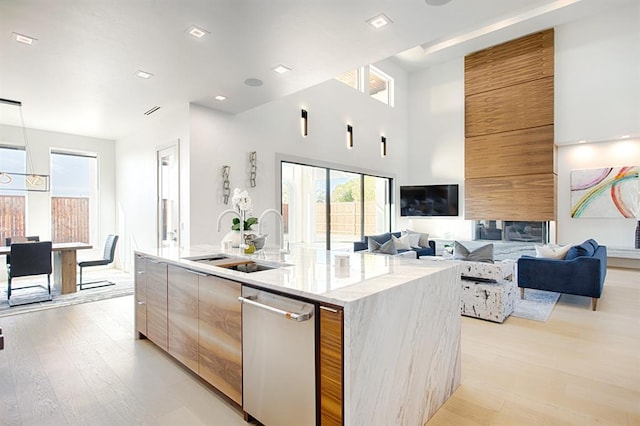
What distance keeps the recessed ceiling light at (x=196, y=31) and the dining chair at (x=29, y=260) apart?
3.81 m

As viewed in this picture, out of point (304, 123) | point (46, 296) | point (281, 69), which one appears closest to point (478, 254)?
point (281, 69)

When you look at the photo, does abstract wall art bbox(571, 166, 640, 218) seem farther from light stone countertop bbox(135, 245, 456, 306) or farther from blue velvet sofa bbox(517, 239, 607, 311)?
light stone countertop bbox(135, 245, 456, 306)

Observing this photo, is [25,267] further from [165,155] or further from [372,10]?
[372,10]

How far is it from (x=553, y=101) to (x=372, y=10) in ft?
21.9

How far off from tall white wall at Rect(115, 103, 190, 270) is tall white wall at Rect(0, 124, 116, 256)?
0.72 feet

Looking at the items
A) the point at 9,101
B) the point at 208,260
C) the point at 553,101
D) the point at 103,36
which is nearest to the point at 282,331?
the point at 208,260

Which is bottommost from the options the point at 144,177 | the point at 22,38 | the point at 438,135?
the point at 144,177

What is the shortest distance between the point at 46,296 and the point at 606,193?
10.5 m

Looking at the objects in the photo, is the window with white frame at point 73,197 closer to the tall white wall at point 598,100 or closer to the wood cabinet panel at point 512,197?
the wood cabinet panel at point 512,197

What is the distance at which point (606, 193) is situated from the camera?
6.99m

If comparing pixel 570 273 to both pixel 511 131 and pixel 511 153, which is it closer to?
pixel 511 153

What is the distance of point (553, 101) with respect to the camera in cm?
725

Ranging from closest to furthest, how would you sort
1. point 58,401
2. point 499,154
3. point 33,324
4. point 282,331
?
point 282,331 → point 58,401 → point 33,324 → point 499,154

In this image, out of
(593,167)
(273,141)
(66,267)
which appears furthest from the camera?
(593,167)
